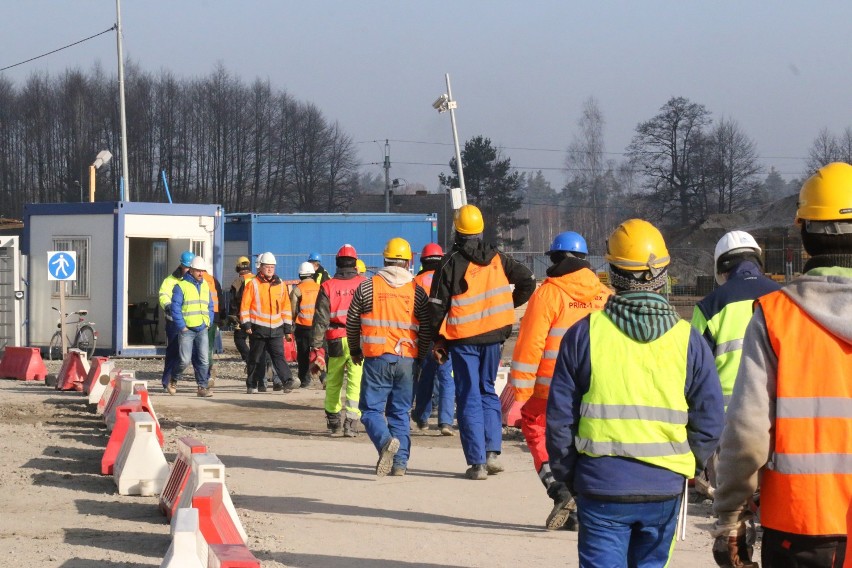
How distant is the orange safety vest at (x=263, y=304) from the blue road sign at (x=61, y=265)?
473cm

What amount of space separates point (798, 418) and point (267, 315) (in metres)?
14.0

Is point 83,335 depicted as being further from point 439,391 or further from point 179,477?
point 179,477

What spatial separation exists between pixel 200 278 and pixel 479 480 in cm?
831

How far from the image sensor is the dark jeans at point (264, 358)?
17672 mm

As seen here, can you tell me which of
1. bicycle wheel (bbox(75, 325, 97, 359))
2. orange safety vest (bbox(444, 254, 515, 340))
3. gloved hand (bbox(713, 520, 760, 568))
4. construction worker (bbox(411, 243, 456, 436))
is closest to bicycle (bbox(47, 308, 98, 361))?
bicycle wheel (bbox(75, 325, 97, 359))

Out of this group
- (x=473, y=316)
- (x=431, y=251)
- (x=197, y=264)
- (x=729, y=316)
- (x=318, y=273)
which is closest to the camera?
(x=729, y=316)

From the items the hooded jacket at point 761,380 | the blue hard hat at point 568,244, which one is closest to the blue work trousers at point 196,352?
the blue hard hat at point 568,244

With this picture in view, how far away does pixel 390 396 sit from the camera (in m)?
10.4

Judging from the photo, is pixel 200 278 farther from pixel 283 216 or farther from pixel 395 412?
pixel 283 216

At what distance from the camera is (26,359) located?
20891mm

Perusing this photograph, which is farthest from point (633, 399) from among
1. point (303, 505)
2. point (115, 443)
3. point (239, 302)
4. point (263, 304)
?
point (239, 302)

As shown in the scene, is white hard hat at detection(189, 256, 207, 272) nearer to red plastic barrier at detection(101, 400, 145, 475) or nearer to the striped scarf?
red plastic barrier at detection(101, 400, 145, 475)

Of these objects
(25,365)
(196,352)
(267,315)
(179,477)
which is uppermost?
(267,315)

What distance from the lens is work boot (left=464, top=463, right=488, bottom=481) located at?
1009 cm
